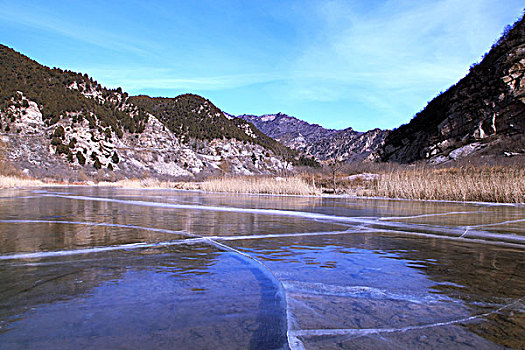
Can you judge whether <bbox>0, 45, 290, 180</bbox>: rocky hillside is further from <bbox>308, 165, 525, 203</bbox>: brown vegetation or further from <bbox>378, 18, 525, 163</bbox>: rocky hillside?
<bbox>308, 165, 525, 203</bbox>: brown vegetation

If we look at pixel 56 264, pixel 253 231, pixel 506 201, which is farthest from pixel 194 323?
pixel 506 201

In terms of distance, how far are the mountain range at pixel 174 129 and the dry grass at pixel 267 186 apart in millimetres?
13982

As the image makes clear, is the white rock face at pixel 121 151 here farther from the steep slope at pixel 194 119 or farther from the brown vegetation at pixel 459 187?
the brown vegetation at pixel 459 187

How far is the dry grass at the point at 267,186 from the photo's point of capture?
17.8 meters

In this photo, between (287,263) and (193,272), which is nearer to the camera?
(193,272)

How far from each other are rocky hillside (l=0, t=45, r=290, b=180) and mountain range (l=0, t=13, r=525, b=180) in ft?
0.51

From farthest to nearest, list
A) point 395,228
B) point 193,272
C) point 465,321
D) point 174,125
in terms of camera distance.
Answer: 1. point 174,125
2. point 395,228
3. point 193,272
4. point 465,321

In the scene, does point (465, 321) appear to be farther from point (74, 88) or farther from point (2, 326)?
point (74, 88)

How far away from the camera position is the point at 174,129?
8212cm

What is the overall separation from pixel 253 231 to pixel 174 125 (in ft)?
275

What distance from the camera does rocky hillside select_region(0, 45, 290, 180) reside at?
4631cm

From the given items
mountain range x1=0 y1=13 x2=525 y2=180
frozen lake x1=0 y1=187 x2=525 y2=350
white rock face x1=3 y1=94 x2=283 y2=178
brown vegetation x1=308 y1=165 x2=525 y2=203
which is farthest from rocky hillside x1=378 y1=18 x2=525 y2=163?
white rock face x1=3 y1=94 x2=283 y2=178

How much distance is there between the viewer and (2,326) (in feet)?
6.10

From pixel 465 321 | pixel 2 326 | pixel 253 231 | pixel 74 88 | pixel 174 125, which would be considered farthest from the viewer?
pixel 174 125
